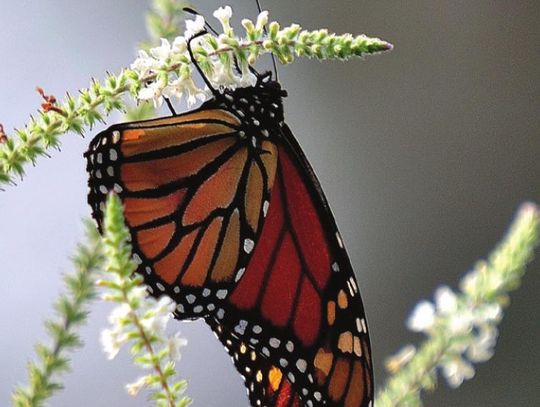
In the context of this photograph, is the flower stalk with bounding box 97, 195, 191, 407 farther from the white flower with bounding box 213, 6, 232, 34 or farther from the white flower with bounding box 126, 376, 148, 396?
the white flower with bounding box 213, 6, 232, 34

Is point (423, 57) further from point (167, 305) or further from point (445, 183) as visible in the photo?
point (167, 305)

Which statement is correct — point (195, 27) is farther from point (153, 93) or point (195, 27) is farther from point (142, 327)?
point (142, 327)

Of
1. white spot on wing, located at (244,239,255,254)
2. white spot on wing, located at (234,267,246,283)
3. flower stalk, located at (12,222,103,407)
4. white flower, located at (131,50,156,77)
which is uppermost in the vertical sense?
white spot on wing, located at (244,239,255,254)

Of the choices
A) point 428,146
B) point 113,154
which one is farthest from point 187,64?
point 428,146

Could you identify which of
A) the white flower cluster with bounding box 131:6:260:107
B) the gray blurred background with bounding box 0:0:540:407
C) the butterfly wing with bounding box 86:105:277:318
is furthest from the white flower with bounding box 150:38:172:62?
the gray blurred background with bounding box 0:0:540:407

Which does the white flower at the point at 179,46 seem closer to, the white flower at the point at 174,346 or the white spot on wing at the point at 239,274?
the white flower at the point at 174,346

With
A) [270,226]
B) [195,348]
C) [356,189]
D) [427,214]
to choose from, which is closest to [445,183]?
[427,214]

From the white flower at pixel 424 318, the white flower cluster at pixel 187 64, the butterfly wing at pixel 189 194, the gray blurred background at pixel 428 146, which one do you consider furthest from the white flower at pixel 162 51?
the gray blurred background at pixel 428 146
